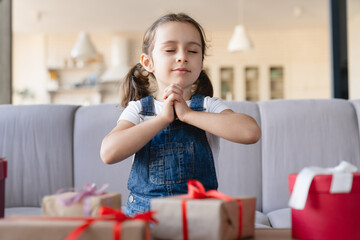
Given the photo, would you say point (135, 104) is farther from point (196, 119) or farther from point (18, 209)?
point (18, 209)

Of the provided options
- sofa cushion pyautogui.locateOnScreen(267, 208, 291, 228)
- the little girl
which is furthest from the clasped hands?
sofa cushion pyautogui.locateOnScreen(267, 208, 291, 228)

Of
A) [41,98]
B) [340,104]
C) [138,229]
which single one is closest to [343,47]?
[340,104]

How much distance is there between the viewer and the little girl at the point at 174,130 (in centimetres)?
90

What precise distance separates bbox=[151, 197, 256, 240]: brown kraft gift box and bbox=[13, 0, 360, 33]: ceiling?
5.64 meters

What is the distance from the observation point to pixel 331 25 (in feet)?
8.32

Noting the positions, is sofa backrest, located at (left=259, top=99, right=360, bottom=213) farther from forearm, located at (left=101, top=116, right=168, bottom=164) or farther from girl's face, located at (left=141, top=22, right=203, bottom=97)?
forearm, located at (left=101, top=116, right=168, bottom=164)

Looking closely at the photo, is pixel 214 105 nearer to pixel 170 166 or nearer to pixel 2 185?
pixel 170 166

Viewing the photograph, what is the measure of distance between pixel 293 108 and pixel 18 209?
1.33 meters

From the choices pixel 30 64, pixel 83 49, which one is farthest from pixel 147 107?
pixel 30 64

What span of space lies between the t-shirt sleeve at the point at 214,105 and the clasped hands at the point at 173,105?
18cm

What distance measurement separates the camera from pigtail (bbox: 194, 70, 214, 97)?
1.29m

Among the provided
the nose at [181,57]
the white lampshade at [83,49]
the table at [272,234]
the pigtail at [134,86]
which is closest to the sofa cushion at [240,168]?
the pigtail at [134,86]

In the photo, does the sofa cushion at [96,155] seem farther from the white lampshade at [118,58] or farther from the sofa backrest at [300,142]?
the white lampshade at [118,58]

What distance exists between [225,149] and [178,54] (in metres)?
0.82
